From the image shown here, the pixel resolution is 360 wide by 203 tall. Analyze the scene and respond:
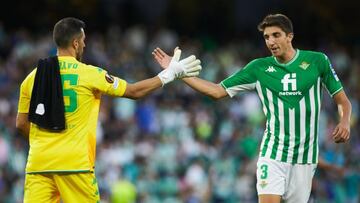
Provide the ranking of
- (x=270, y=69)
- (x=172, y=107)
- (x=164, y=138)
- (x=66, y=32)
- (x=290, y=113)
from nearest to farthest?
1. (x=66, y=32)
2. (x=290, y=113)
3. (x=270, y=69)
4. (x=164, y=138)
5. (x=172, y=107)

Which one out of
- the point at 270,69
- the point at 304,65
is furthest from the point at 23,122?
the point at 304,65

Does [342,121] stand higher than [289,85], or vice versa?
[289,85]

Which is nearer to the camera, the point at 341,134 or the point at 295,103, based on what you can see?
the point at 341,134

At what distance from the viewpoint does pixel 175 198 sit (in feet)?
60.1

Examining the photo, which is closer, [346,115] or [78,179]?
[78,179]

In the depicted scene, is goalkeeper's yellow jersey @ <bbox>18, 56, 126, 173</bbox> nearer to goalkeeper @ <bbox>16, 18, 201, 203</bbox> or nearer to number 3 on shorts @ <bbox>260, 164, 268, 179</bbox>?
goalkeeper @ <bbox>16, 18, 201, 203</bbox>

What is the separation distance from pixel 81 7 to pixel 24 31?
2844mm

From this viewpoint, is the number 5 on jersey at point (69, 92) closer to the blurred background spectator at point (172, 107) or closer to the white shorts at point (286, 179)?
the white shorts at point (286, 179)

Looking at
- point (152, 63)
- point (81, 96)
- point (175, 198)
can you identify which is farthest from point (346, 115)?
point (152, 63)

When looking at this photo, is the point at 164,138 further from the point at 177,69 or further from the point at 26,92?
the point at 26,92

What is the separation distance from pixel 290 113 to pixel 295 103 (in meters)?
0.11

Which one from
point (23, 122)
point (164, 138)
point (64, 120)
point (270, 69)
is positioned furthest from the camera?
point (164, 138)

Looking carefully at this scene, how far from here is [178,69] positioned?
29.7 feet

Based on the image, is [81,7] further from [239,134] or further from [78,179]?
[78,179]
